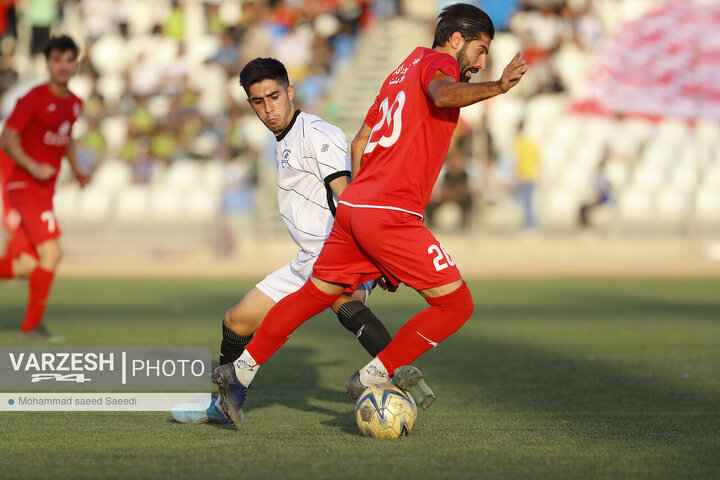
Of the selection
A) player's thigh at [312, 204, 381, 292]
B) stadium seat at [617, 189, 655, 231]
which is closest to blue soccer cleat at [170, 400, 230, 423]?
player's thigh at [312, 204, 381, 292]

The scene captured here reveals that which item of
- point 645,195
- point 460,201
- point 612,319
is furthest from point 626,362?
point 645,195

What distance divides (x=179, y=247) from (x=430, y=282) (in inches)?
630

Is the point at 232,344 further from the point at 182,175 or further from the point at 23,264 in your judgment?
the point at 182,175

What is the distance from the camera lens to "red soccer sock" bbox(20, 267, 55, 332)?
900 centimetres

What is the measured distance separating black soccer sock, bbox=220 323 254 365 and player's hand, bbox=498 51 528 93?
→ 2.06 metres

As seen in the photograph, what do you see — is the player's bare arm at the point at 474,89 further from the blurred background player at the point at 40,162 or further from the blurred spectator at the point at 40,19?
the blurred spectator at the point at 40,19

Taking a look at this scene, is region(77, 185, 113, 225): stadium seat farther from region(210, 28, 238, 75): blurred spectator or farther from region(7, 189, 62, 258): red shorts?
region(7, 189, 62, 258): red shorts

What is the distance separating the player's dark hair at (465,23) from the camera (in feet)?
16.2

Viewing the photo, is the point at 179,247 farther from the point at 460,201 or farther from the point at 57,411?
the point at 57,411

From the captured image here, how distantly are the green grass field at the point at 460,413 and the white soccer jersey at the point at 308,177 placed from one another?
98 centimetres

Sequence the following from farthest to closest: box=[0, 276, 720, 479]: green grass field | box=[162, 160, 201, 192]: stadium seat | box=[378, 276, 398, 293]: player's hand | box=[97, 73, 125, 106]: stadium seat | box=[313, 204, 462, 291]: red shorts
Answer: box=[97, 73, 125, 106]: stadium seat → box=[162, 160, 201, 192]: stadium seat → box=[378, 276, 398, 293]: player's hand → box=[313, 204, 462, 291]: red shorts → box=[0, 276, 720, 479]: green grass field

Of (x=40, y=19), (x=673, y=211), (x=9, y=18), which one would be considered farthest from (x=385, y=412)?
(x=9, y=18)

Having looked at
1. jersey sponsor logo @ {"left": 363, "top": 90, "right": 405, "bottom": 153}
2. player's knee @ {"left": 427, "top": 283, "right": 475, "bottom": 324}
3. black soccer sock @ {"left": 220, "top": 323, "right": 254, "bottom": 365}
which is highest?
jersey sponsor logo @ {"left": 363, "top": 90, "right": 405, "bottom": 153}

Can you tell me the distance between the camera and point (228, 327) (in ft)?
18.6
